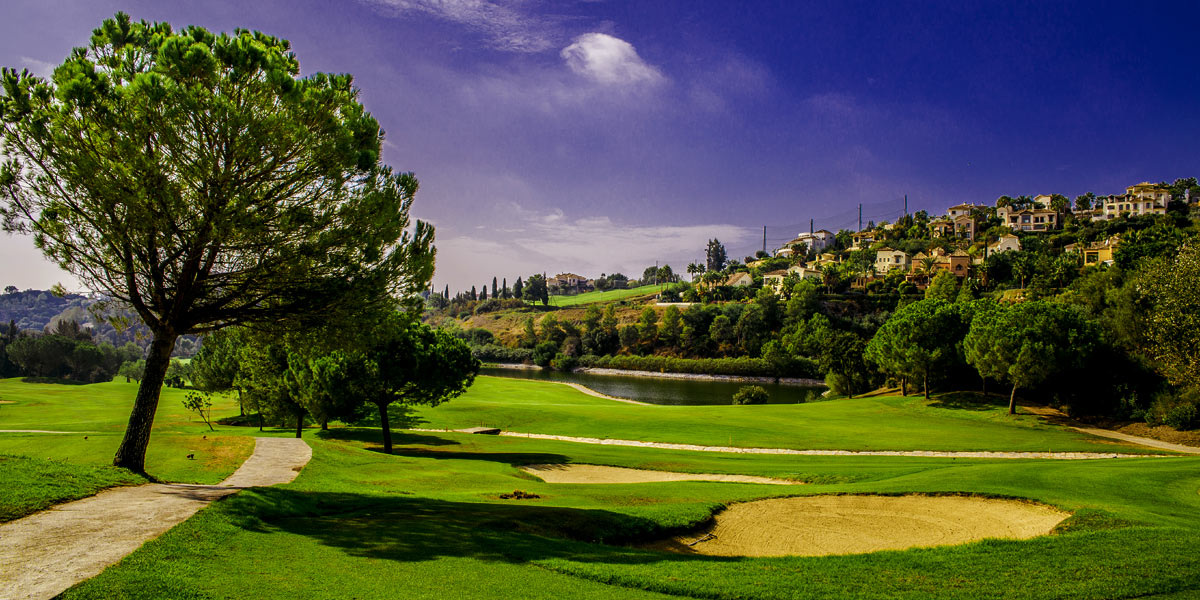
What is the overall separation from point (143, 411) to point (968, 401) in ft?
170

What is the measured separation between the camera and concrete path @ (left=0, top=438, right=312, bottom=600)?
7.18 m

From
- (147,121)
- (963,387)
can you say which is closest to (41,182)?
(147,121)

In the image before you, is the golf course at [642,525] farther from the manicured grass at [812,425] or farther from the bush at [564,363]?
the bush at [564,363]

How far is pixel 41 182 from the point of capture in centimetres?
1374

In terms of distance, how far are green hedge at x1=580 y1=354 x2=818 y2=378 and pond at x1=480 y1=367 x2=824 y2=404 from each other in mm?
4572

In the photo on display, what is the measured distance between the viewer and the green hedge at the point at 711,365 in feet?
324

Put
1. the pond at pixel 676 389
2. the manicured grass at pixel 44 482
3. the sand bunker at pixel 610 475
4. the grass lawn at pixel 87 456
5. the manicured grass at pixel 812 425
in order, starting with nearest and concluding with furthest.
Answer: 1. the manicured grass at pixel 44 482
2. the grass lawn at pixel 87 456
3. the sand bunker at pixel 610 475
4. the manicured grass at pixel 812 425
5. the pond at pixel 676 389

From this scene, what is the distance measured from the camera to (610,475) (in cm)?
2539

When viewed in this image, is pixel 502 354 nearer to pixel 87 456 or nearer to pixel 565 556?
pixel 87 456

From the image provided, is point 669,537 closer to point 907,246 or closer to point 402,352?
point 402,352

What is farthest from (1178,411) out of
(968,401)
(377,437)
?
(377,437)

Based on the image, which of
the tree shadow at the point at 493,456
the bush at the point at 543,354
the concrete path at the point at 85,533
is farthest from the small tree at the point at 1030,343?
the bush at the point at 543,354

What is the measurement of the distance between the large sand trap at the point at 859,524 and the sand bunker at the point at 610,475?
18.1ft

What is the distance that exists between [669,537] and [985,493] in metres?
10.7
